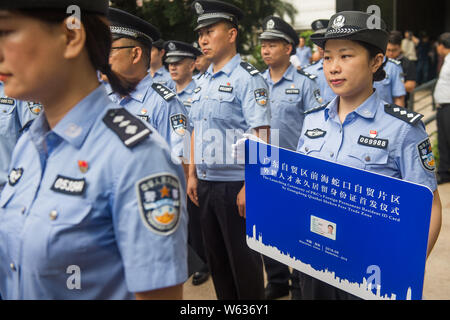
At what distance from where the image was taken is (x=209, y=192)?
3580mm

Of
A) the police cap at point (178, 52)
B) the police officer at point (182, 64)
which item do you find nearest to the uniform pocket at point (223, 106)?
the police officer at point (182, 64)

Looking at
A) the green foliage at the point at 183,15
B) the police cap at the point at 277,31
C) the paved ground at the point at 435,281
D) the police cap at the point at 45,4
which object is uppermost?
the green foliage at the point at 183,15

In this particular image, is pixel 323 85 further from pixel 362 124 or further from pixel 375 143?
pixel 375 143

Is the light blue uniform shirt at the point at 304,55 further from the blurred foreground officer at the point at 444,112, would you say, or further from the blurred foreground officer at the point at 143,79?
the blurred foreground officer at the point at 143,79

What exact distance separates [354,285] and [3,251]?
138 centimetres

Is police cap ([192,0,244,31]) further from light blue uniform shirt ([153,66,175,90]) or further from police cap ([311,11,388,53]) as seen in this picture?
light blue uniform shirt ([153,66,175,90])

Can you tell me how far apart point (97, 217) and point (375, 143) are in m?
1.53

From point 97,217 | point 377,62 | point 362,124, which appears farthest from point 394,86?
point 97,217

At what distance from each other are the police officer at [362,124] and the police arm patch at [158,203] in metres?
1.35

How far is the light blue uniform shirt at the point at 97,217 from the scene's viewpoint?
123 centimetres

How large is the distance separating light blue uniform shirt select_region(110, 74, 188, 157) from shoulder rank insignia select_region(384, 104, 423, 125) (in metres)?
1.37

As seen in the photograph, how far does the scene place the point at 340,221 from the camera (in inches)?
82.2

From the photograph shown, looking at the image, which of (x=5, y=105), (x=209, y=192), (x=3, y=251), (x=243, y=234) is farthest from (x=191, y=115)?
(x=3, y=251)

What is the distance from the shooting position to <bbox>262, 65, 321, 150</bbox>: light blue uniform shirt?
494cm
